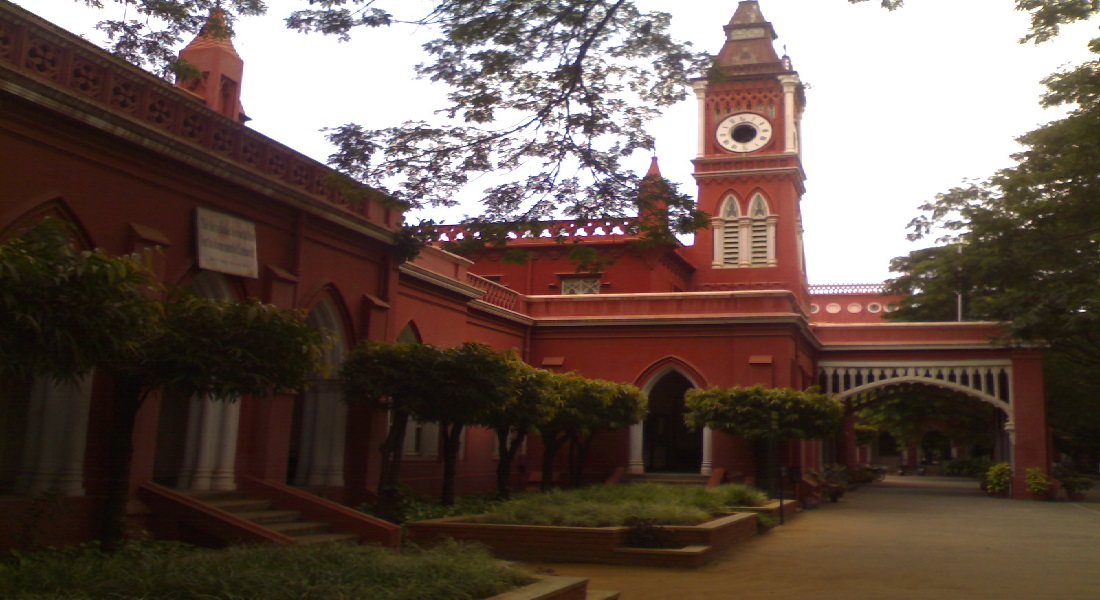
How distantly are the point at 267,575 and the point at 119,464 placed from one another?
2.82m

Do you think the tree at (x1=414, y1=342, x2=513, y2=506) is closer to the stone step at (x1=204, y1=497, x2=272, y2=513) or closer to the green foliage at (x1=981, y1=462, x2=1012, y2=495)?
the stone step at (x1=204, y1=497, x2=272, y2=513)

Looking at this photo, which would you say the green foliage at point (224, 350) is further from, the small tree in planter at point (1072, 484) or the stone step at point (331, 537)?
the small tree in planter at point (1072, 484)

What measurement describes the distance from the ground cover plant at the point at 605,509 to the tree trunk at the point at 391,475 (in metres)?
1.30

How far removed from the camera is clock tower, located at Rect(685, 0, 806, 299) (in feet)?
96.7

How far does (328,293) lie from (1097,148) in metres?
11.2

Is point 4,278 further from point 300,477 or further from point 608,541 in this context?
point 300,477

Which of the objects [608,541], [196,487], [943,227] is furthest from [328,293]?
[943,227]

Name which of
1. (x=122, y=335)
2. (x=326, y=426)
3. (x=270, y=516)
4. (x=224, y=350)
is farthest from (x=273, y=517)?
(x=122, y=335)

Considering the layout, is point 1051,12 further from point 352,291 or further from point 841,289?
point 841,289

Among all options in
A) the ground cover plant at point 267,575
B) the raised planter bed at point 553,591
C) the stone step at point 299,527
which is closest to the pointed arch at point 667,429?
the stone step at point 299,527

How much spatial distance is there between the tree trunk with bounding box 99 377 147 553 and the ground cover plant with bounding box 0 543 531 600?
384mm

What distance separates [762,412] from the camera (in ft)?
70.5

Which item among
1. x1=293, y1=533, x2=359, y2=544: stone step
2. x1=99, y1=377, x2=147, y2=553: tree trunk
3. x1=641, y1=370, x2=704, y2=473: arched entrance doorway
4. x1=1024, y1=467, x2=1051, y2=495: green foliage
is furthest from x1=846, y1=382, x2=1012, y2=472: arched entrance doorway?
x1=99, y1=377, x2=147, y2=553: tree trunk

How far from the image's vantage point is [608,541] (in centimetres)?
1177
